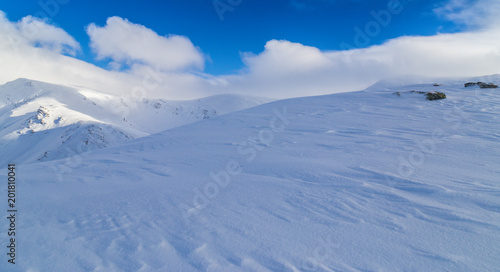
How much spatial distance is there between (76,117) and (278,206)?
364ft

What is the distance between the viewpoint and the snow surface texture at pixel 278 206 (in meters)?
2.46

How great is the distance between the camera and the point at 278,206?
354cm

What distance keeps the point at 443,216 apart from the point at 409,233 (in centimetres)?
73

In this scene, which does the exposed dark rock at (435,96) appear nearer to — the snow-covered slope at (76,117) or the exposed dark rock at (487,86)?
the exposed dark rock at (487,86)

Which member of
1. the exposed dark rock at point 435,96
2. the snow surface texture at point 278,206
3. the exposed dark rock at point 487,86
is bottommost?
the snow surface texture at point 278,206

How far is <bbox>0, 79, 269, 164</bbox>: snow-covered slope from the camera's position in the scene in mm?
68438

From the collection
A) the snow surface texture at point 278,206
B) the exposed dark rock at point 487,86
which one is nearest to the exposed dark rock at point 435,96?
the exposed dark rock at point 487,86

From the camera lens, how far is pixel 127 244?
A: 2742mm

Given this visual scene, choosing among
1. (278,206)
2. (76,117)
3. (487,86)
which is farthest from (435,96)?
(76,117)

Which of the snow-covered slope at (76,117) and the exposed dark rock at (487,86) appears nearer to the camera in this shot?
the exposed dark rock at (487,86)

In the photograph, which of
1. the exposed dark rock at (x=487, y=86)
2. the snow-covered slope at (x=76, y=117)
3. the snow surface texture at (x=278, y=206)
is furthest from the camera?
the snow-covered slope at (x=76, y=117)

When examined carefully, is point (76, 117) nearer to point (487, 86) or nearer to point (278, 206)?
point (278, 206)

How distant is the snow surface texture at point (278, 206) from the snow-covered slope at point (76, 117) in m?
19.0

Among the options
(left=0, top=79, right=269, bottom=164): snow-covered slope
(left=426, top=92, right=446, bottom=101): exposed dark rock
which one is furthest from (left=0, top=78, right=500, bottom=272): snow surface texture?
(left=0, top=79, right=269, bottom=164): snow-covered slope
